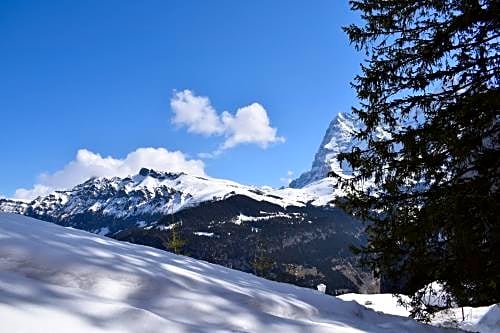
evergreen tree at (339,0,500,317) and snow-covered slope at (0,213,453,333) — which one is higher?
evergreen tree at (339,0,500,317)

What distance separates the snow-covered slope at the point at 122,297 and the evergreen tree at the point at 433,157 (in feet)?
9.98

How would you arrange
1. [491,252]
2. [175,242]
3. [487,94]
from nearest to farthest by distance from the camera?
1. [487,94]
2. [491,252]
3. [175,242]

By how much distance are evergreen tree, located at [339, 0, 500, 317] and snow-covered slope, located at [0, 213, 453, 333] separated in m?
3.04

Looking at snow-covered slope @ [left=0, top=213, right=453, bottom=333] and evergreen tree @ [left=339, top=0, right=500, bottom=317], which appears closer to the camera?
snow-covered slope @ [left=0, top=213, right=453, bottom=333]

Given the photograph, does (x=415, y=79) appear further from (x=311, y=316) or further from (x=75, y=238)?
(x=75, y=238)

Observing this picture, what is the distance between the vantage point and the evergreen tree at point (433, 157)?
23.1 feet

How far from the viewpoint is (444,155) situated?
7660mm

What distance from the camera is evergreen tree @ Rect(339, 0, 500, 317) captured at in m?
7.04

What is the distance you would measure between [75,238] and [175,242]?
29435 mm

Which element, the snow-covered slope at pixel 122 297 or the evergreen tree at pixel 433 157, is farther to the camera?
the evergreen tree at pixel 433 157

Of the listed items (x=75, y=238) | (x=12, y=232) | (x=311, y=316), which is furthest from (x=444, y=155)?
(x=12, y=232)

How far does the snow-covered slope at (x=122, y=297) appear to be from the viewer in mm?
2506

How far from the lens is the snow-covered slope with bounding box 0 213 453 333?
2.51m

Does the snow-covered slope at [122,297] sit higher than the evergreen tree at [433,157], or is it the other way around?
the evergreen tree at [433,157]
